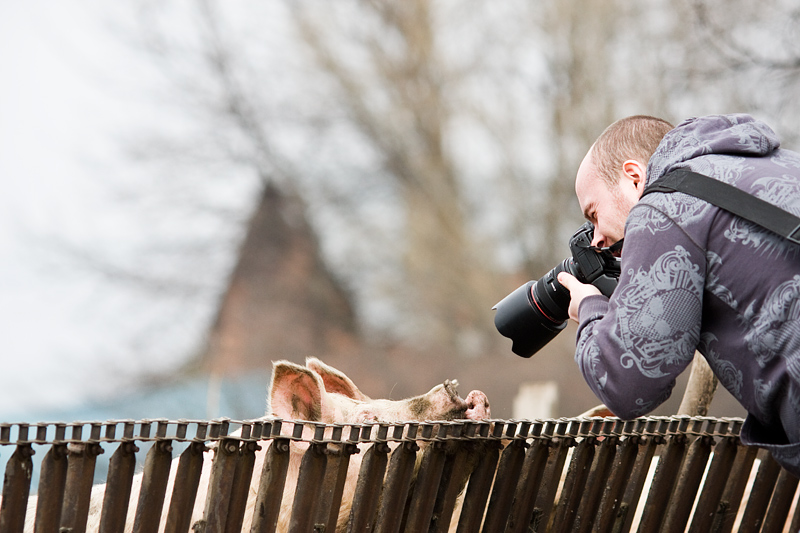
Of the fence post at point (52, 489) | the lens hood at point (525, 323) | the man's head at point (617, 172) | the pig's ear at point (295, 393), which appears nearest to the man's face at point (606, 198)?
the man's head at point (617, 172)

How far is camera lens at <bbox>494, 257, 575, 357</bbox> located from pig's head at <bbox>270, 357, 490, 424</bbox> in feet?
0.79

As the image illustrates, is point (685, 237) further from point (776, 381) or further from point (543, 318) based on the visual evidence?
point (543, 318)

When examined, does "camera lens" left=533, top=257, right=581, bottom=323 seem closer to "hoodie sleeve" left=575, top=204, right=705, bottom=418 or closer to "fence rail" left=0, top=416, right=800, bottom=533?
"fence rail" left=0, top=416, right=800, bottom=533

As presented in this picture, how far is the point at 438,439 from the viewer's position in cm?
182

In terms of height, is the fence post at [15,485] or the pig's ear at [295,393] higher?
the pig's ear at [295,393]

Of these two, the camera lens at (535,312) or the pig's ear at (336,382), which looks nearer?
the camera lens at (535,312)

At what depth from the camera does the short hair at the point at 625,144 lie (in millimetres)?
1595

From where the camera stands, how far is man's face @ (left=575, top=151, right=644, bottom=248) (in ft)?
5.18

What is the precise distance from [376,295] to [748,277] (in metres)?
12.4

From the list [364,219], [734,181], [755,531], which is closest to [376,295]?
[364,219]

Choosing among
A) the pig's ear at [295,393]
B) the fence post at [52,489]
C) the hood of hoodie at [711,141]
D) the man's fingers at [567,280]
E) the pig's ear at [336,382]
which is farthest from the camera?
the pig's ear at [336,382]

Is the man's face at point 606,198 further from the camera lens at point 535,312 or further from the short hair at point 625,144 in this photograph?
the camera lens at point 535,312

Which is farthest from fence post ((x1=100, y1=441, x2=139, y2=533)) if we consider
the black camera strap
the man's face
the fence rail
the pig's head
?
the black camera strap

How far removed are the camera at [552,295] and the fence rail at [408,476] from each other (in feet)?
0.75
